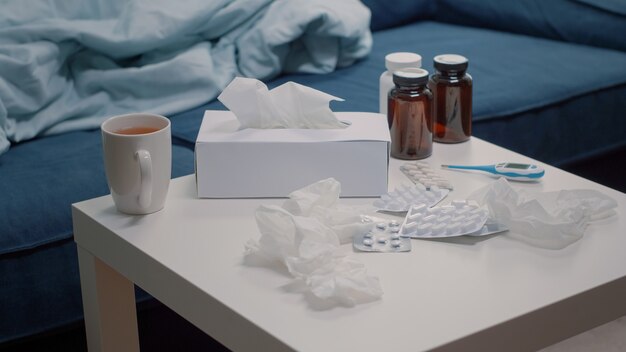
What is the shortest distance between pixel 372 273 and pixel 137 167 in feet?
0.97

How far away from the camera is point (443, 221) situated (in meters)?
1.06

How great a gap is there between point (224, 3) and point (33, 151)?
0.52 meters

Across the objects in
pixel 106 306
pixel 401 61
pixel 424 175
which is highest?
pixel 401 61

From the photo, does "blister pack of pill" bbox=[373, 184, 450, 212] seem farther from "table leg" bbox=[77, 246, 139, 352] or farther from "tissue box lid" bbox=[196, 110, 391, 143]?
"table leg" bbox=[77, 246, 139, 352]

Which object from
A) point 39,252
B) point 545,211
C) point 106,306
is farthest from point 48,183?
point 545,211

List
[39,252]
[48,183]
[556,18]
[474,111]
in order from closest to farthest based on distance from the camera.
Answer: [39,252] < [48,183] < [474,111] < [556,18]

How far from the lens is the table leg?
117cm

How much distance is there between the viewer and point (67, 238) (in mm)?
1321

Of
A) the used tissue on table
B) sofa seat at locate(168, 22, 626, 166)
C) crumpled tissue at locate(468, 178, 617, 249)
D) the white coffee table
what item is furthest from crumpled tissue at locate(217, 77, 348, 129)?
sofa seat at locate(168, 22, 626, 166)

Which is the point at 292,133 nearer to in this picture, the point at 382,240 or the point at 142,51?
the point at 382,240

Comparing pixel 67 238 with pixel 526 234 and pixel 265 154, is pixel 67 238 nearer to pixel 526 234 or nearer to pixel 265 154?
pixel 265 154

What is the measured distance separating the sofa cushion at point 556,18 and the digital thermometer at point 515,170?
3.44 ft

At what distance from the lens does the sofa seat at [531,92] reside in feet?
5.85

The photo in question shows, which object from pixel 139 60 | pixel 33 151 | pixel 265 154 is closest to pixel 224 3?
pixel 139 60
